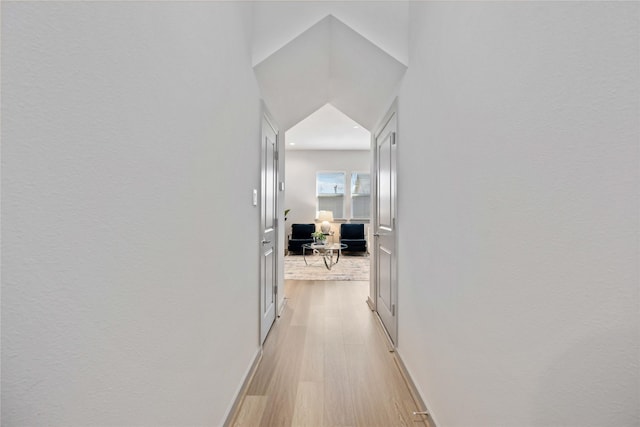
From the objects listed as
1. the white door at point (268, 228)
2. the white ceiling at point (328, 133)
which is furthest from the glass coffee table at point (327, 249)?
the white door at point (268, 228)

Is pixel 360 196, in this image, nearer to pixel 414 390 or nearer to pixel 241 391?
pixel 414 390

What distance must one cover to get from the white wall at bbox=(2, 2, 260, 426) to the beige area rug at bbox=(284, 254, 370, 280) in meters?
3.99

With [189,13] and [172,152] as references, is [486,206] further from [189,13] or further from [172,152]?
[189,13]

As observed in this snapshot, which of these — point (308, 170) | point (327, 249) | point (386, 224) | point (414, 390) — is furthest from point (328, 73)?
point (308, 170)

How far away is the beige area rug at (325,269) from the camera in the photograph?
5.30 meters

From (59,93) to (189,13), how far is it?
745mm

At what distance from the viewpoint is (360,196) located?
877 centimetres

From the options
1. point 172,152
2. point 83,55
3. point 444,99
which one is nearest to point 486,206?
point 444,99

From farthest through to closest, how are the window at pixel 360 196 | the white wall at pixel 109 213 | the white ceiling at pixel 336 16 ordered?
the window at pixel 360 196 → the white ceiling at pixel 336 16 → the white wall at pixel 109 213

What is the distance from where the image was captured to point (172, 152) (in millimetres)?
1019

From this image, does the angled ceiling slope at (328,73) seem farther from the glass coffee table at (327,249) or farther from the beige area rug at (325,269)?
the glass coffee table at (327,249)

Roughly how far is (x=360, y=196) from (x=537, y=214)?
799 cm

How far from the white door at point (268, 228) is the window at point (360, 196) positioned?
18.5 ft

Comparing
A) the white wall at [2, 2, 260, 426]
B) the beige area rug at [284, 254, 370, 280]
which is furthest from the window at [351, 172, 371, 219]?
the white wall at [2, 2, 260, 426]
